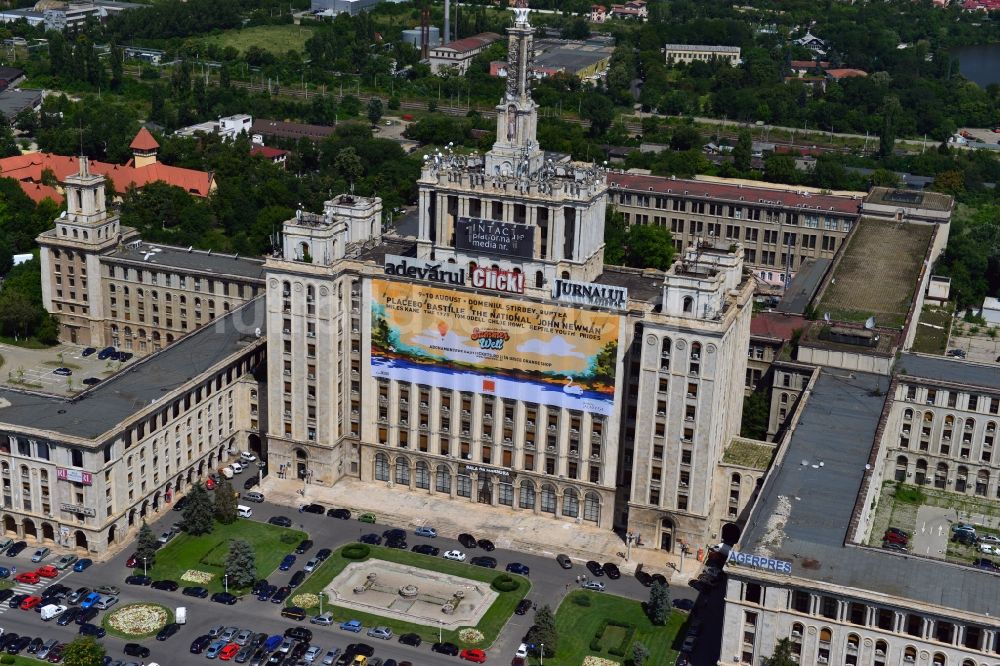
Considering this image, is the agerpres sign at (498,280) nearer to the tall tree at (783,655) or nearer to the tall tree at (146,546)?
the tall tree at (146,546)

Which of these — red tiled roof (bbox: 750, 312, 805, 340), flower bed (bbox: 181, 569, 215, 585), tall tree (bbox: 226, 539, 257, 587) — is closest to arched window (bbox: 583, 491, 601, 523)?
tall tree (bbox: 226, 539, 257, 587)

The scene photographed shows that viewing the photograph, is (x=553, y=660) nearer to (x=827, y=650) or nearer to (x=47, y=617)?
(x=827, y=650)

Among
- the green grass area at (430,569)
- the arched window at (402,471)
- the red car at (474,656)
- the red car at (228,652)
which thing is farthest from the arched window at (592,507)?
the red car at (228,652)

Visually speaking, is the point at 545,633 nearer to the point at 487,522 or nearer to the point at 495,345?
the point at 487,522

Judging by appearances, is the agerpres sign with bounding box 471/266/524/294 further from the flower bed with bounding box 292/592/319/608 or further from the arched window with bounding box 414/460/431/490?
the flower bed with bounding box 292/592/319/608

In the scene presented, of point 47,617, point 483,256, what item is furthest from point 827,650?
point 47,617

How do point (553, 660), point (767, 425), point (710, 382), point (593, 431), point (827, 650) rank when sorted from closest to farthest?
point (827, 650), point (553, 660), point (710, 382), point (593, 431), point (767, 425)
